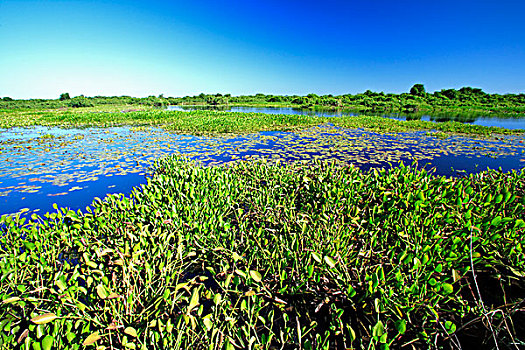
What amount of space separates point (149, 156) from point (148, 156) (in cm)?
4

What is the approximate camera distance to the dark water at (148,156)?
19.2 ft

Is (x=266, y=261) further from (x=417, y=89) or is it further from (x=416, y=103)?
(x=417, y=89)

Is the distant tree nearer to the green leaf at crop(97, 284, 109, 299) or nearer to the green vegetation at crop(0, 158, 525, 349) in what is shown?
the green vegetation at crop(0, 158, 525, 349)

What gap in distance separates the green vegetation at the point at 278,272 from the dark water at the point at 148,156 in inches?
110

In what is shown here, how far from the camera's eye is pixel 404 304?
174cm

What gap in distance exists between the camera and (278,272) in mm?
2248

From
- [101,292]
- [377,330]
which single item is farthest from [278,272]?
[101,292]

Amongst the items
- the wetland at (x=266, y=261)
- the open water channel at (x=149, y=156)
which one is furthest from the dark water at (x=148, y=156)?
the wetland at (x=266, y=261)

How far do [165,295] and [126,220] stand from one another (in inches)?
63.9

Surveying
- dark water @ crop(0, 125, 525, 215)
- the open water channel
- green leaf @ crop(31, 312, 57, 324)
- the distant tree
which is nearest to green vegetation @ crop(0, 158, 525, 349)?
green leaf @ crop(31, 312, 57, 324)

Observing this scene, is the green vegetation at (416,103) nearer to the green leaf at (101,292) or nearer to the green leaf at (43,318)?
the green leaf at (101,292)

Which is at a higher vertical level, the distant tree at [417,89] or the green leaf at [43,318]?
the distant tree at [417,89]

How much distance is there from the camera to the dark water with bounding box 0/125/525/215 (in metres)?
5.85

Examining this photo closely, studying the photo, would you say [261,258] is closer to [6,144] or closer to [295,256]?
[295,256]
